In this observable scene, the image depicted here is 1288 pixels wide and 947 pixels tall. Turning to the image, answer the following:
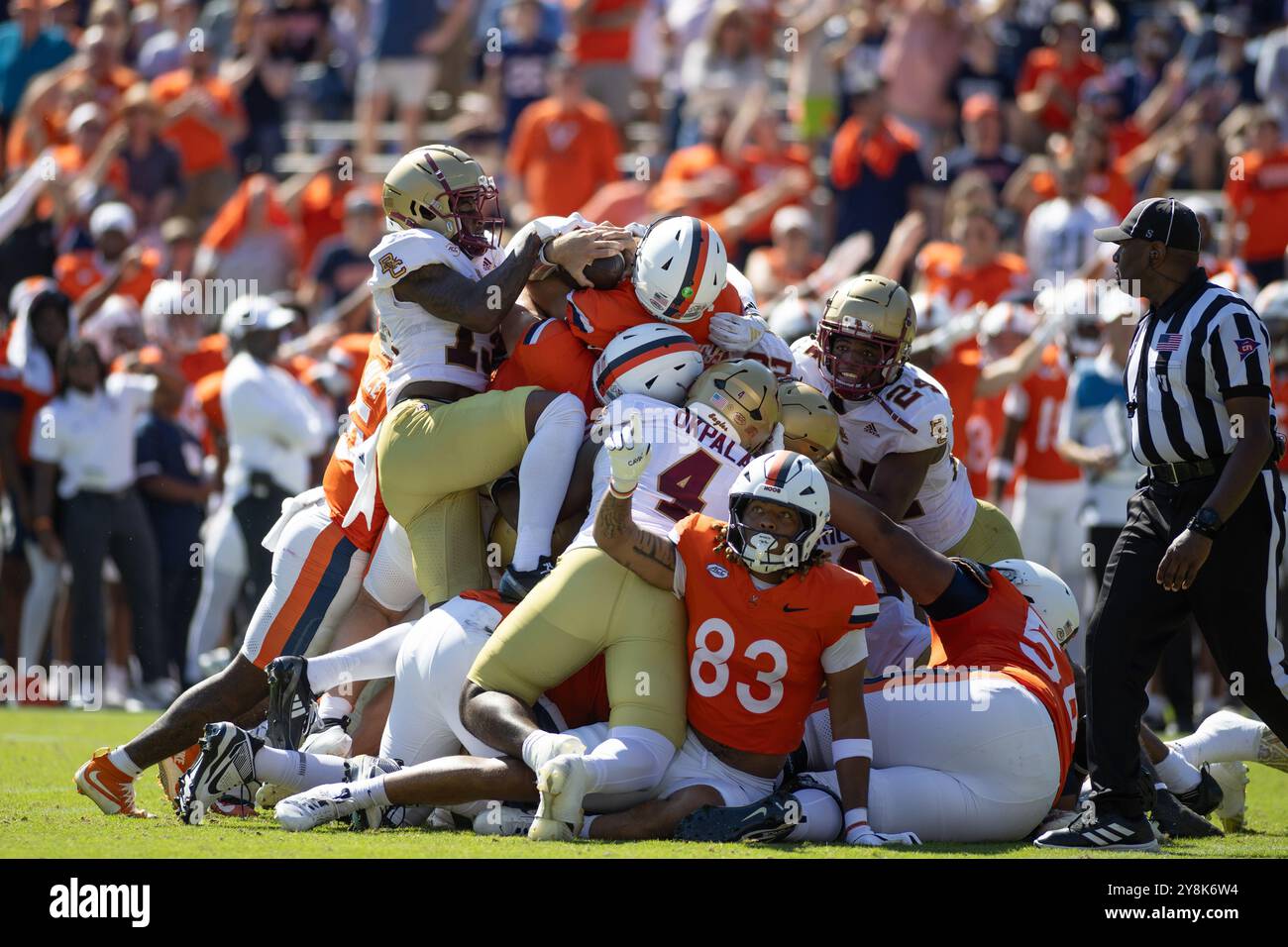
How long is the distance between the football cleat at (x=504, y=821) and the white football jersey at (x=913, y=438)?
2.11 meters

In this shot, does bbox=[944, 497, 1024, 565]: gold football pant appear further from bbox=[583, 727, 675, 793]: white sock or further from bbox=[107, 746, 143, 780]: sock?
bbox=[107, 746, 143, 780]: sock

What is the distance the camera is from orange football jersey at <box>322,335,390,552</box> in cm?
757

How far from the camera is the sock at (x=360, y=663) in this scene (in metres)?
7.07

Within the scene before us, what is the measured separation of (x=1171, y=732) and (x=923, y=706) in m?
4.33

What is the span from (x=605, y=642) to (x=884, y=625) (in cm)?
149

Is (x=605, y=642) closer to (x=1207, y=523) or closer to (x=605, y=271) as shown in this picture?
(x=605, y=271)

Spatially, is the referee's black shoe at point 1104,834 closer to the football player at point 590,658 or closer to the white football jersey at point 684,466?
the football player at point 590,658

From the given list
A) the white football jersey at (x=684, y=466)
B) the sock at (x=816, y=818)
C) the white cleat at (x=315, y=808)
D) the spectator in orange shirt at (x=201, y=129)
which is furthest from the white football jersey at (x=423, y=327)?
the spectator in orange shirt at (x=201, y=129)

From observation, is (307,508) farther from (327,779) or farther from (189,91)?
(189,91)

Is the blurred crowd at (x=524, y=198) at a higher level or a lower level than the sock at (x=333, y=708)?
higher

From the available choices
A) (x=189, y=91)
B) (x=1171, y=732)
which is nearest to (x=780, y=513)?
(x=1171, y=732)

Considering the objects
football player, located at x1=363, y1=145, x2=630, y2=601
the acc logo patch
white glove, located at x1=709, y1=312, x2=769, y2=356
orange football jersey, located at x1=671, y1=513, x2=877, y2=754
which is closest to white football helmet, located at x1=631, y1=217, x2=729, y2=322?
white glove, located at x1=709, y1=312, x2=769, y2=356

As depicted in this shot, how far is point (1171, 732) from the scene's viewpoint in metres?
10.4

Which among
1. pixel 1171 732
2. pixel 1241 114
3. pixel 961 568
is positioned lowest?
pixel 1171 732
